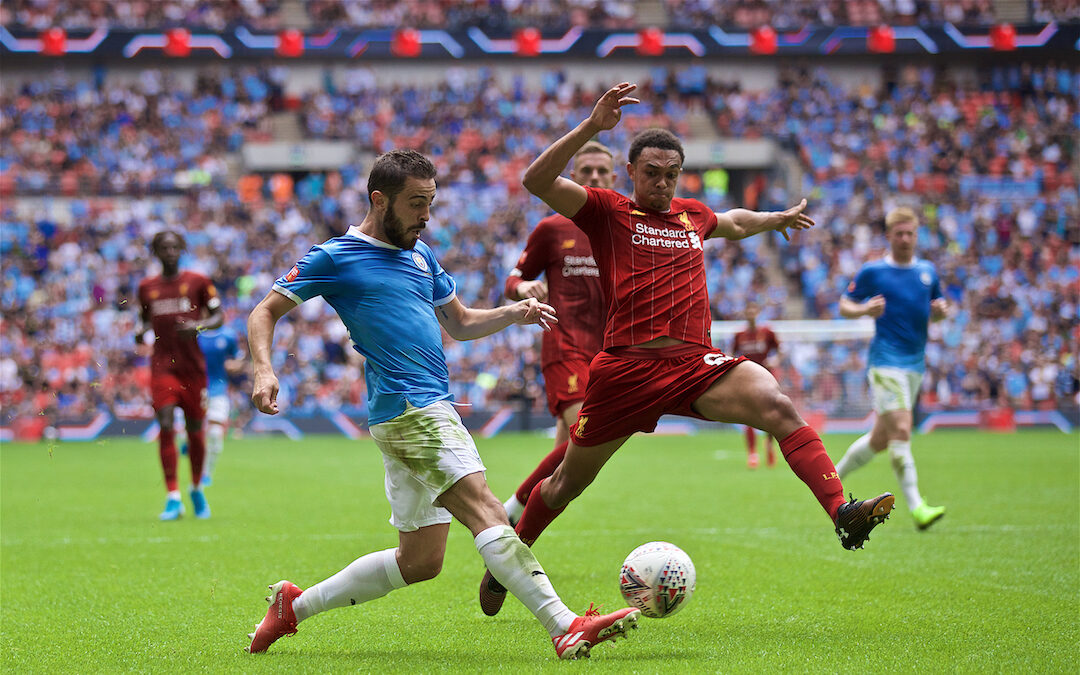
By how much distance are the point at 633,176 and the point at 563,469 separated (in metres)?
1.66

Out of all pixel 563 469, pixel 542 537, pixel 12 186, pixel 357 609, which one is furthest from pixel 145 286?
pixel 12 186

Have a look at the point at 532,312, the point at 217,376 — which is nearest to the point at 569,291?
the point at 532,312

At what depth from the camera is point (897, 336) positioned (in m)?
10.6

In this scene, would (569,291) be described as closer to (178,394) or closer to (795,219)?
(795,219)

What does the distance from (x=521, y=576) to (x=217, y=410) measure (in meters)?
10.1

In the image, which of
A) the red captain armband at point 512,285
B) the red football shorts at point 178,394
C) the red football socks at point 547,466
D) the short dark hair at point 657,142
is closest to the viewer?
the short dark hair at point 657,142

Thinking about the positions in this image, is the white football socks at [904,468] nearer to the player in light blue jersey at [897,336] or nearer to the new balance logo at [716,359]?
the player in light blue jersey at [897,336]

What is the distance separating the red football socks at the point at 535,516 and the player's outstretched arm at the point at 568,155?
1676mm

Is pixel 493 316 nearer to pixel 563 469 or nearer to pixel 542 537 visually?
pixel 563 469

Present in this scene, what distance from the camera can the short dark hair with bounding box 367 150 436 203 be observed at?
5.17 metres

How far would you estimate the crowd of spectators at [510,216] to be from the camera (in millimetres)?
28531

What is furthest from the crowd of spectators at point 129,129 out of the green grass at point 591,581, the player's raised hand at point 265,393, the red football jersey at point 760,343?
the player's raised hand at point 265,393

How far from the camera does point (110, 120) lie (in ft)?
123

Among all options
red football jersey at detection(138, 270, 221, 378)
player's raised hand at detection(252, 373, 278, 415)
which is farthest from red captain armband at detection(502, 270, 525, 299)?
red football jersey at detection(138, 270, 221, 378)
